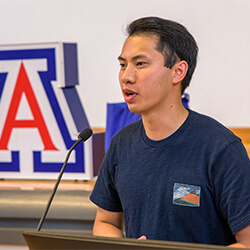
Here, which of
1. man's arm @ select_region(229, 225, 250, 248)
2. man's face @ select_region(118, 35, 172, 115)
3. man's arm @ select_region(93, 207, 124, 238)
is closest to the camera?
man's arm @ select_region(229, 225, 250, 248)

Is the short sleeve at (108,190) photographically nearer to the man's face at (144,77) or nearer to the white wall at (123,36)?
the man's face at (144,77)

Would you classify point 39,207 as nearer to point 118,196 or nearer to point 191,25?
point 118,196

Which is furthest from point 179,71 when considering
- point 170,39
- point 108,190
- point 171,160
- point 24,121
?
point 24,121

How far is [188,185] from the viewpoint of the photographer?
116cm

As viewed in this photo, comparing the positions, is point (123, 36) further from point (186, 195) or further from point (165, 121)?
point (186, 195)

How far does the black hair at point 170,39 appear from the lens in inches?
48.8

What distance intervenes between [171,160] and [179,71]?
0.82 ft

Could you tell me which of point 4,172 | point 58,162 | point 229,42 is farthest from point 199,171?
point 229,42

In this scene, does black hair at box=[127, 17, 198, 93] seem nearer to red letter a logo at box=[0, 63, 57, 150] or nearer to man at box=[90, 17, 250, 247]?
man at box=[90, 17, 250, 247]

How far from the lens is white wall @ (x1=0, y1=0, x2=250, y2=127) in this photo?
5324 mm

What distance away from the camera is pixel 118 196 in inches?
53.2

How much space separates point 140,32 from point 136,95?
194mm

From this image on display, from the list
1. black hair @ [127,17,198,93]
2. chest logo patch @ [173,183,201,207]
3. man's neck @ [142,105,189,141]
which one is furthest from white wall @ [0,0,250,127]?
chest logo patch @ [173,183,201,207]

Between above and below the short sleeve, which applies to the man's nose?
above
